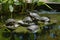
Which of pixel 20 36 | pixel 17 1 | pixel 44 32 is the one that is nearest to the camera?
pixel 20 36

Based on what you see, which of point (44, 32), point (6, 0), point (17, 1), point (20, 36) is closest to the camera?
point (20, 36)

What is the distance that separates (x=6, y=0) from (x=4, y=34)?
57 centimetres

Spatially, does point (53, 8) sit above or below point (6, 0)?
below

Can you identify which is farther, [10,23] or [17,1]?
[17,1]

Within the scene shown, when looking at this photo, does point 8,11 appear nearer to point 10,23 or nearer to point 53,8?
point 10,23

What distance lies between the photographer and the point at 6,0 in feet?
7.64

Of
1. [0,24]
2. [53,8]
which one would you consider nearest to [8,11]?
[0,24]

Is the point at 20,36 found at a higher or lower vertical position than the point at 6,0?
lower

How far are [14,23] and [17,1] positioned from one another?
0.48 metres

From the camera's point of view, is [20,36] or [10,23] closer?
[20,36]

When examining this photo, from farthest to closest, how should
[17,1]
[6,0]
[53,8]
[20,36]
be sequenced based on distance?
[53,8]
[17,1]
[6,0]
[20,36]

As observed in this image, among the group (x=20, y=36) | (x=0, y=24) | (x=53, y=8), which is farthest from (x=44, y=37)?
(x=53, y=8)

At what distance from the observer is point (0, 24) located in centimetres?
212

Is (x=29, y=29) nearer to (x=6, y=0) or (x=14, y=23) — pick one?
(x=14, y=23)
